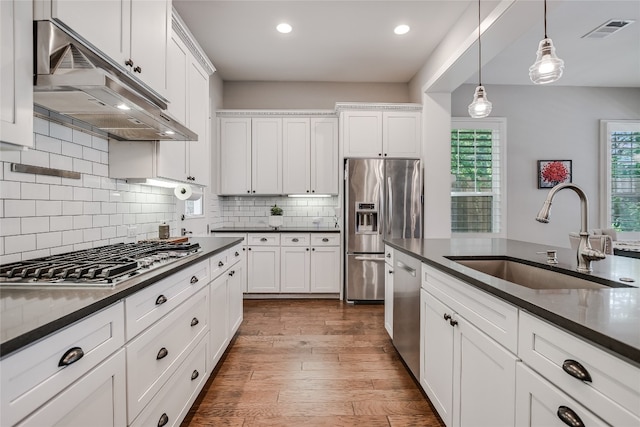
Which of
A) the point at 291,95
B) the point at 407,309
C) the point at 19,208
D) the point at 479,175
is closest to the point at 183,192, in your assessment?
the point at 19,208

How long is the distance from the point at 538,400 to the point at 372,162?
3.31 meters

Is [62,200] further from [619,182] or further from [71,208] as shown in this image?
[619,182]

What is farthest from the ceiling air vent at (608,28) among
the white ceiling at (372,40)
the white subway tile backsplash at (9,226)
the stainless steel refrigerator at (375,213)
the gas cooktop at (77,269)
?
the white subway tile backsplash at (9,226)

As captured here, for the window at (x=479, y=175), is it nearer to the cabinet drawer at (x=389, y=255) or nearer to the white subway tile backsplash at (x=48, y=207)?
the cabinet drawer at (x=389, y=255)

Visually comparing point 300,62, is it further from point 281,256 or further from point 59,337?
point 59,337

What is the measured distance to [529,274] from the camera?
5.82 feet

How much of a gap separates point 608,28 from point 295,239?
4056 mm

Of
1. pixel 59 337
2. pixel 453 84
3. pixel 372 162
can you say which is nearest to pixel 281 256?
pixel 372 162

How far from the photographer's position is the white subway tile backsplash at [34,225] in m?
1.50

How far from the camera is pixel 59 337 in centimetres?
87

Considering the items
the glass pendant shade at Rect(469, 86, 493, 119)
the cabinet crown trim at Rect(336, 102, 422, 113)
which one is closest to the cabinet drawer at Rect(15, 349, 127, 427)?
the glass pendant shade at Rect(469, 86, 493, 119)

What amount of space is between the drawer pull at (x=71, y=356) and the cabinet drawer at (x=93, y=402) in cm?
7

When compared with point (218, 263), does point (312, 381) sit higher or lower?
lower

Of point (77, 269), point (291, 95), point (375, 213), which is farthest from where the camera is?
point (291, 95)
